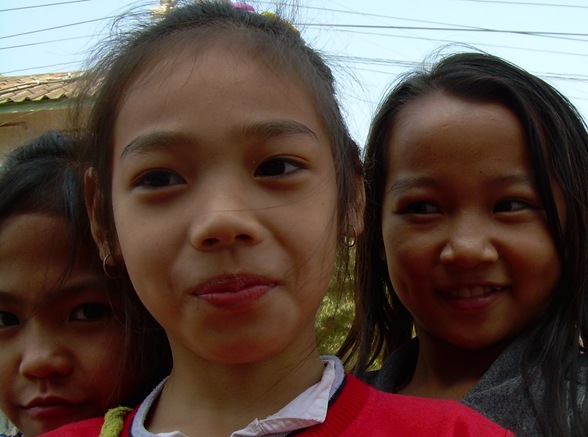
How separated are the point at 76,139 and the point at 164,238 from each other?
1.78 feet

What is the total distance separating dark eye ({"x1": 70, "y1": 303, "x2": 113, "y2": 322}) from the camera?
1.44 m

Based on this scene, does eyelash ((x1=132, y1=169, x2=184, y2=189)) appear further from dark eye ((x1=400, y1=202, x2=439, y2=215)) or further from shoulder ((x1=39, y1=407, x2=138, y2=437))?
dark eye ((x1=400, y1=202, x2=439, y2=215))

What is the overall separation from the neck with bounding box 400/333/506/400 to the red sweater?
0.39m

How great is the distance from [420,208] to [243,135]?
61 cm

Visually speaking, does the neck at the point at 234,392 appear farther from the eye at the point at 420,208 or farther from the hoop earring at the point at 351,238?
the eye at the point at 420,208

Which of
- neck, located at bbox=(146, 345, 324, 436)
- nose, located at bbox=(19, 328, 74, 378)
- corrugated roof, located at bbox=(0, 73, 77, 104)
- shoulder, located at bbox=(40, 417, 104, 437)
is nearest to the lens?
neck, located at bbox=(146, 345, 324, 436)

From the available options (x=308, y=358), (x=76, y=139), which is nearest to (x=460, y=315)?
(x=308, y=358)

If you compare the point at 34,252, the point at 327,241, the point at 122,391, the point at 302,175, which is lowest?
the point at 122,391

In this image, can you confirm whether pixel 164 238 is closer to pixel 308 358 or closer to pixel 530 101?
A: pixel 308 358

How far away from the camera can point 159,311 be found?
Answer: 109 centimetres

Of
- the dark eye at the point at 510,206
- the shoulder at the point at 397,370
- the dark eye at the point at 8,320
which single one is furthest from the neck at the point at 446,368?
the dark eye at the point at 8,320

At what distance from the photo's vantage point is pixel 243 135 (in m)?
1.04

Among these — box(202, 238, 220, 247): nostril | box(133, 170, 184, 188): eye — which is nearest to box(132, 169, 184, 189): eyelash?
box(133, 170, 184, 188): eye

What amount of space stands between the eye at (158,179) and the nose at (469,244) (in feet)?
2.09
